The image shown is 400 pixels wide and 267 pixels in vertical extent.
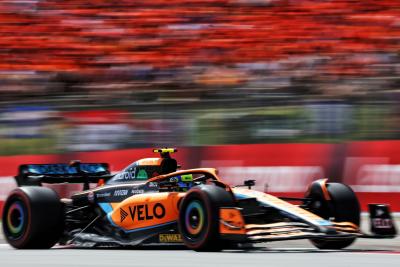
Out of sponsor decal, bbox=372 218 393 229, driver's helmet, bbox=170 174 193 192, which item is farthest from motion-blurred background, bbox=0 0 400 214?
driver's helmet, bbox=170 174 193 192

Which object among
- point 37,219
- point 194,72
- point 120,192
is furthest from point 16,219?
point 194,72

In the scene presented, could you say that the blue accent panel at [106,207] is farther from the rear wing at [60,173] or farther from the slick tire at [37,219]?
the rear wing at [60,173]

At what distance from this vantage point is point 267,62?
17.8 m

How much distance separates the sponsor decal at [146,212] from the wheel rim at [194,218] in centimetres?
66

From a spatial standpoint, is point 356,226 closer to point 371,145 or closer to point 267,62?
point 371,145

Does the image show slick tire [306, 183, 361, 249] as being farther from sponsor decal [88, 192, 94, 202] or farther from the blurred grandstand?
the blurred grandstand

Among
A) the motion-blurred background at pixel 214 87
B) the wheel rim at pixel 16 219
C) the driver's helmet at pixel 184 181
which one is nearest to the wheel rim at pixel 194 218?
the driver's helmet at pixel 184 181

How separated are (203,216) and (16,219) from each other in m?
2.99

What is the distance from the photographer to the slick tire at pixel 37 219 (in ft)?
32.5

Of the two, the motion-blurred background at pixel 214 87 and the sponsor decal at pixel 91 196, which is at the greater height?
the motion-blurred background at pixel 214 87

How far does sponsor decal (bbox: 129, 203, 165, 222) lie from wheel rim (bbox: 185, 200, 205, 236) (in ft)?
2.17

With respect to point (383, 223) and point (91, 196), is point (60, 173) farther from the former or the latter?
A: point (383, 223)

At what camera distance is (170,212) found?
9.22 meters

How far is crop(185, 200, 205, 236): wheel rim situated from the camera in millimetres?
8500
